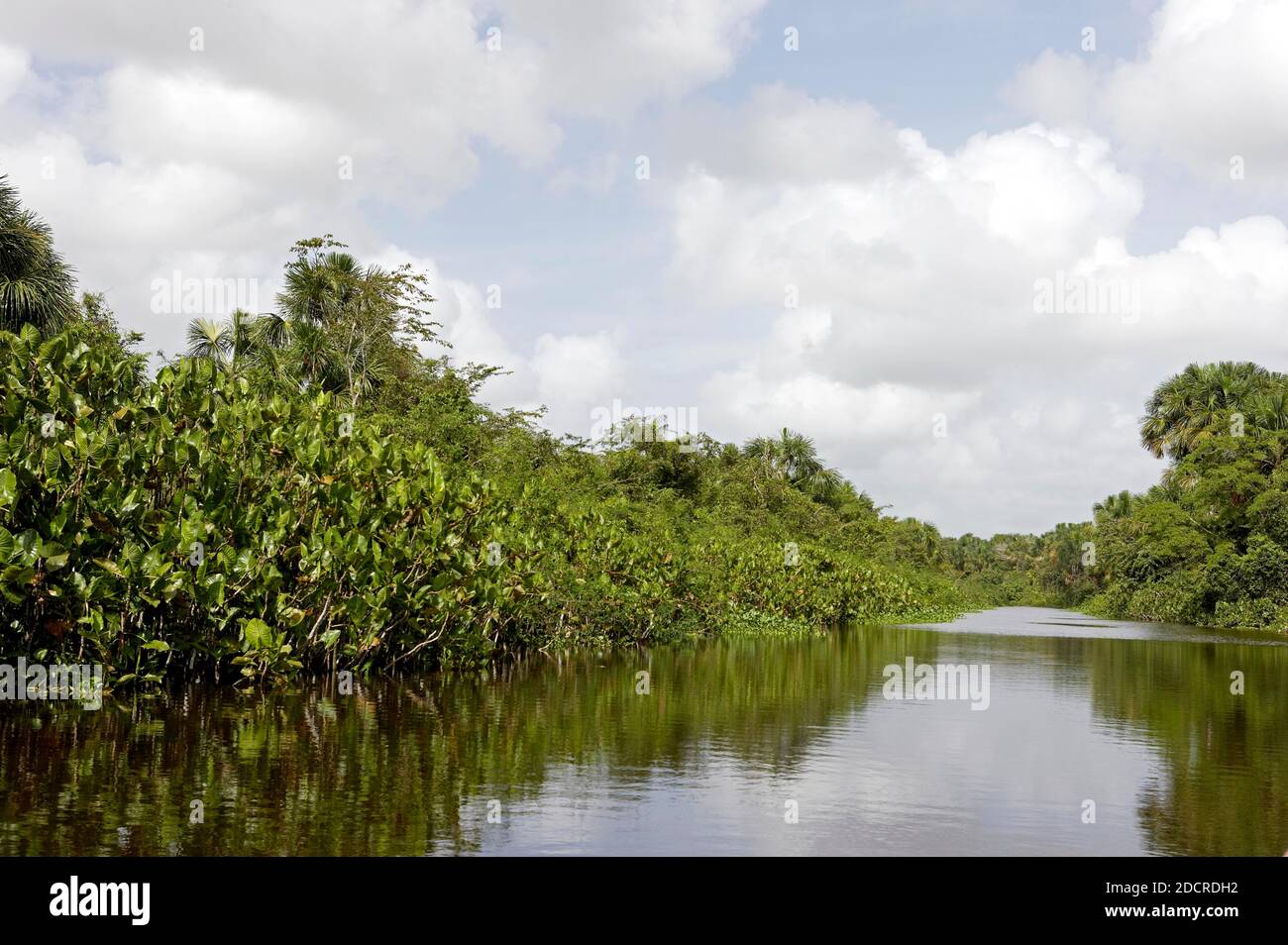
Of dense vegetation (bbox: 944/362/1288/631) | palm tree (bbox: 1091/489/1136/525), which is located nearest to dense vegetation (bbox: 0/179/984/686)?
dense vegetation (bbox: 944/362/1288/631)

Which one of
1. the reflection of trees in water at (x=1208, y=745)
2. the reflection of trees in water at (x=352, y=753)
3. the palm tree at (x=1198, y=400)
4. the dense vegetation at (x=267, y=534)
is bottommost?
the reflection of trees in water at (x=1208, y=745)

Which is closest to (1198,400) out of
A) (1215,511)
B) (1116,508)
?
(1215,511)

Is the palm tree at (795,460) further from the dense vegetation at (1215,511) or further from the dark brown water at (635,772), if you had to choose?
the dark brown water at (635,772)

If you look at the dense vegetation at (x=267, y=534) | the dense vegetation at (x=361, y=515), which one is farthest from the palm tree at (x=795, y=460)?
the dense vegetation at (x=267, y=534)

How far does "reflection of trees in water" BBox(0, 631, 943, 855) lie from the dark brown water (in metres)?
0.03

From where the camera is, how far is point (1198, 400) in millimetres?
48781

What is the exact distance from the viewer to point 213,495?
10188 mm

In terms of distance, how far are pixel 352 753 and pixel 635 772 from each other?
1.97 m

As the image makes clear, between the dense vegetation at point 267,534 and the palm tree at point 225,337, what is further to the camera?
the palm tree at point 225,337

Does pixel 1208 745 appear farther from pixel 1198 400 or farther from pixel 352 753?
pixel 1198 400

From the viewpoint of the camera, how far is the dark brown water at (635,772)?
226 inches

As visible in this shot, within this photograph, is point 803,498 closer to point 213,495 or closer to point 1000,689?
point 1000,689

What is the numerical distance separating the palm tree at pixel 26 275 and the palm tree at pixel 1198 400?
40.0 meters
